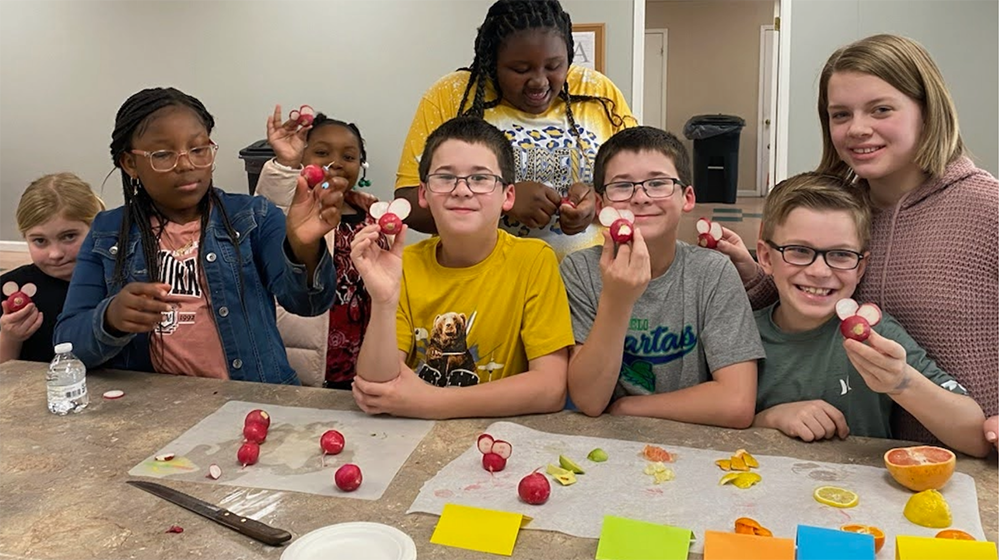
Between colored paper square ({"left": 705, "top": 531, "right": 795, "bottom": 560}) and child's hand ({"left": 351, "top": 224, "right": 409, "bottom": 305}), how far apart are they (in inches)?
31.2

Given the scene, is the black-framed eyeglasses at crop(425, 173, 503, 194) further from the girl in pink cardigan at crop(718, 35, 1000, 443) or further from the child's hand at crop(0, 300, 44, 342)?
the child's hand at crop(0, 300, 44, 342)

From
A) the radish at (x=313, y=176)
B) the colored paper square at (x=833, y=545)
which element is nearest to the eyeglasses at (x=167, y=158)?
the radish at (x=313, y=176)

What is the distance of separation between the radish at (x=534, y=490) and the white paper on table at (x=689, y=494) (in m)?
0.01

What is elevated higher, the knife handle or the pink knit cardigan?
the pink knit cardigan

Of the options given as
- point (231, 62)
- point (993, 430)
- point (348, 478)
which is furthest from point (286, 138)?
point (231, 62)

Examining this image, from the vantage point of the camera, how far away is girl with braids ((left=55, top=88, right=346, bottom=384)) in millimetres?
2020

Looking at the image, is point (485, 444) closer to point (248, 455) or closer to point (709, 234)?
point (248, 455)

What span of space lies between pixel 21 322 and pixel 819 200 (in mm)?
2097

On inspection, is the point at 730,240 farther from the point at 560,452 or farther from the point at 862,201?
the point at 560,452

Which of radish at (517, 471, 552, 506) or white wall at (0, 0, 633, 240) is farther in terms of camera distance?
white wall at (0, 0, 633, 240)

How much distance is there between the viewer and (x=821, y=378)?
169cm

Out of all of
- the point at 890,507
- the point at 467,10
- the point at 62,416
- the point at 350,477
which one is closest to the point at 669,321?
the point at 890,507

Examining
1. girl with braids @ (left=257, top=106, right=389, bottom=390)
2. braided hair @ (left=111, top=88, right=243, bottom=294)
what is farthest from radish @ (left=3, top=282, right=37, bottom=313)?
girl with braids @ (left=257, top=106, right=389, bottom=390)

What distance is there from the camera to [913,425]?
164 centimetres
